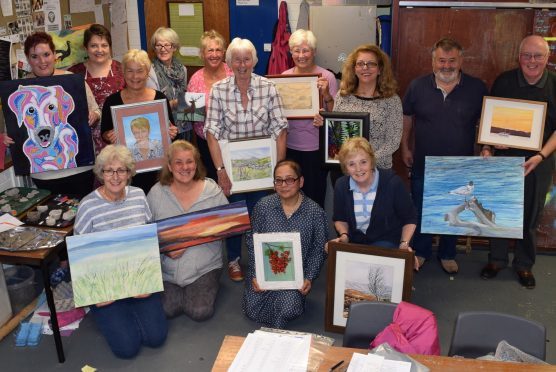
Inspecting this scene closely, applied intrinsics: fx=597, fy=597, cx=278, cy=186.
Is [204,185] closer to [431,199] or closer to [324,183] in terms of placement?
[324,183]

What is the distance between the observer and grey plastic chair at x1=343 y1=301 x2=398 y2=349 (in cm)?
300

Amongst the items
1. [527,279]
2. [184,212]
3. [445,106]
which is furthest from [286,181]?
[527,279]

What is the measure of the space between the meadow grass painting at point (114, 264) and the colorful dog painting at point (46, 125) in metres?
0.94

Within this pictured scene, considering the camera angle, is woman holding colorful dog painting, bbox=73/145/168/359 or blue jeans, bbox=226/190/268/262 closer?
woman holding colorful dog painting, bbox=73/145/168/359

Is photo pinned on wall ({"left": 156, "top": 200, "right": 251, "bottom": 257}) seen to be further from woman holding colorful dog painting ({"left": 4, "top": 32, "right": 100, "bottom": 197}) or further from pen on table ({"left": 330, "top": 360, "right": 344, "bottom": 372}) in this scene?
pen on table ({"left": 330, "top": 360, "right": 344, "bottom": 372})

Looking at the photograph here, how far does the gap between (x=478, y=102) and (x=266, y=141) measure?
167 centimetres

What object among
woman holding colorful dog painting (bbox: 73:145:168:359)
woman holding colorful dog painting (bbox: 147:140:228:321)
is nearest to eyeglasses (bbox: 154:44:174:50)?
woman holding colorful dog painting (bbox: 147:140:228:321)

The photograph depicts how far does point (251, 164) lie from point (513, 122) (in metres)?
A: 2.02

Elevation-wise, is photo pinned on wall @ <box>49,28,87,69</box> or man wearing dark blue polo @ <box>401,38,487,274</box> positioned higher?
photo pinned on wall @ <box>49,28,87,69</box>

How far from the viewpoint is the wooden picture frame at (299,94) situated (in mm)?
4746

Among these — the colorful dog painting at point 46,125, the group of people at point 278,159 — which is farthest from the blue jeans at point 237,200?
the colorful dog painting at point 46,125

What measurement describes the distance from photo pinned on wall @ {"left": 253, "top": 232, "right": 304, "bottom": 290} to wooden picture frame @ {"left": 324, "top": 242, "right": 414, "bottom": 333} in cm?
29

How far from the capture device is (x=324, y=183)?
5.20 metres

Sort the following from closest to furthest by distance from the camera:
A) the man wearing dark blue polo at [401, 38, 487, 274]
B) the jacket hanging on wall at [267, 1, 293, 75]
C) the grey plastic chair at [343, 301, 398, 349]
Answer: the grey plastic chair at [343, 301, 398, 349], the man wearing dark blue polo at [401, 38, 487, 274], the jacket hanging on wall at [267, 1, 293, 75]
